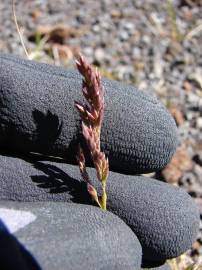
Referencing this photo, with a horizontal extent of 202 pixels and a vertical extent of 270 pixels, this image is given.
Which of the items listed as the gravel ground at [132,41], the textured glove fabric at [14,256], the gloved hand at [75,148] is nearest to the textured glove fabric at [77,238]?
the textured glove fabric at [14,256]

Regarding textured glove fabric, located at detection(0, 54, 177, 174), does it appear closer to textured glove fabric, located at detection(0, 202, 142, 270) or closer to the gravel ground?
textured glove fabric, located at detection(0, 202, 142, 270)

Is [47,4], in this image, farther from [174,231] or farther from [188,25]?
[174,231]

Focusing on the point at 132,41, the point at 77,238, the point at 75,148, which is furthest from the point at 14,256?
the point at 132,41

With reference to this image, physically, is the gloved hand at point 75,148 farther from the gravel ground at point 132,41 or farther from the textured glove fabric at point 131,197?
the gravel ground at point 132,41

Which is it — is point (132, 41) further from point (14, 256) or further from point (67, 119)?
point (14, 256)

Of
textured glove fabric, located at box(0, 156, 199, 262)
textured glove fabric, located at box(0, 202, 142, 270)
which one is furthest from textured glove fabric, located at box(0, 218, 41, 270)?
textured glove fabric, located at box(0, 156, 199, 262)

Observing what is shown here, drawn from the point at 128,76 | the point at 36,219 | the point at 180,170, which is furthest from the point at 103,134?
the point at 128,76
